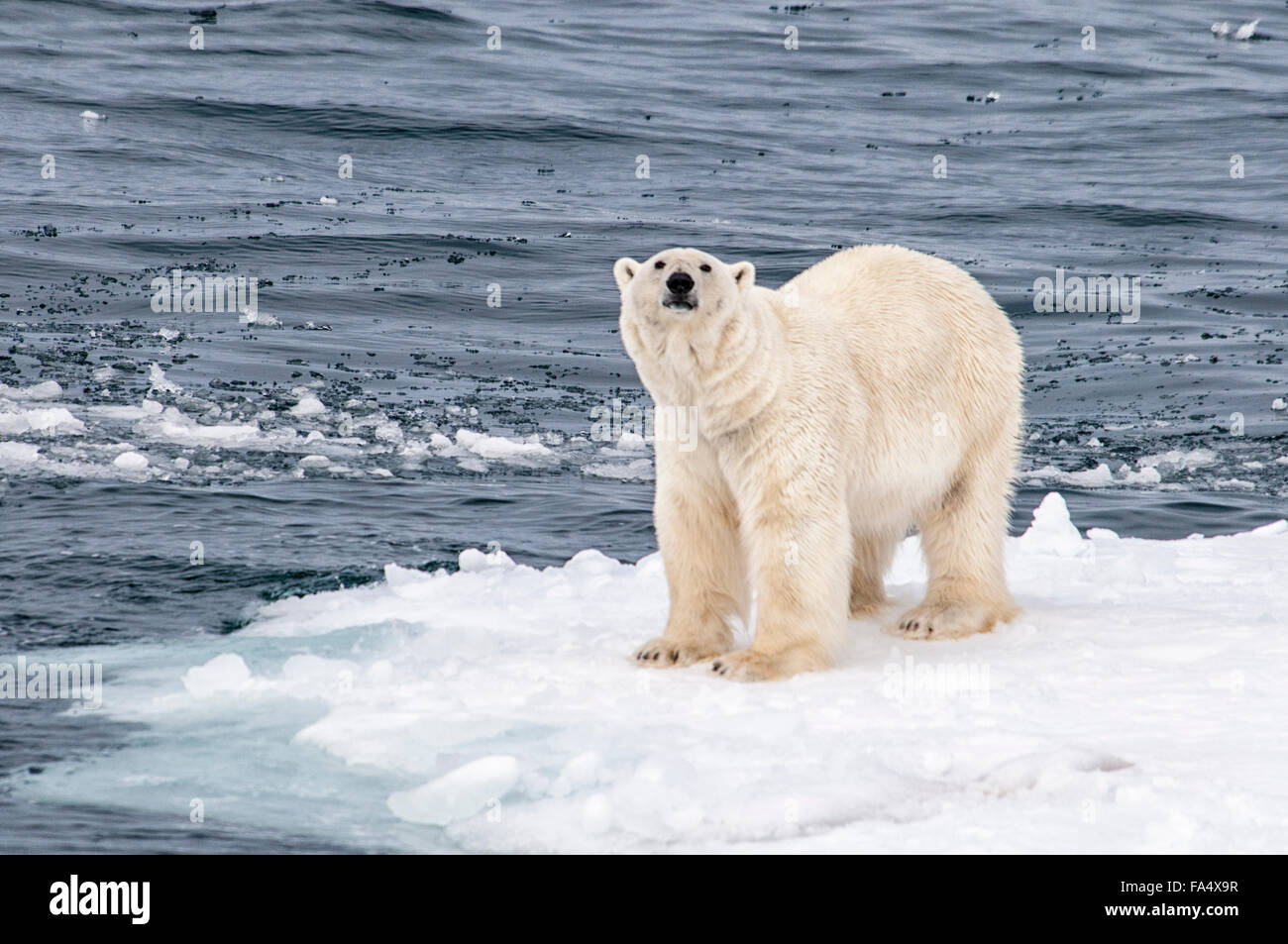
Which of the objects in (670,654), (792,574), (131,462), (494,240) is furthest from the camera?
(494,240)

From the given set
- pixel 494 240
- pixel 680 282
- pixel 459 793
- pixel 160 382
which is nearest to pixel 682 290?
pixel 680 282

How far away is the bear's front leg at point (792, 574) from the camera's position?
466cm

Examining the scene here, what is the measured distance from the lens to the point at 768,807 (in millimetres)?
3641

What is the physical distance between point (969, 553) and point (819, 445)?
0.93m

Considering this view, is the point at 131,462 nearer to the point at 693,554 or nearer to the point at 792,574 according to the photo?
the point at 693,554

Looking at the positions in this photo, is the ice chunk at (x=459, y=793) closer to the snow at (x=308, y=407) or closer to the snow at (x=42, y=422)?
the snow at (x=42, y=422)

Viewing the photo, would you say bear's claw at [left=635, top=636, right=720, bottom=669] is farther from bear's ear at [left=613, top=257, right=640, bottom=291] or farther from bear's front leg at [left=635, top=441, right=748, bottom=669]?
bear's ear at [left=613, top=257, right=640, bottom=291]

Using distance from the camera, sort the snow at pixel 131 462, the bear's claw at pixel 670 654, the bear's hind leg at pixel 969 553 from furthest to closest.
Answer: the snow at pixel 131 462 → the bear's hind leg at pixel 969 553 → the bear's claw at pixel 670 654

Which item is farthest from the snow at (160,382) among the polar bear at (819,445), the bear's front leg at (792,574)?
the bear's front leg at (792,574)

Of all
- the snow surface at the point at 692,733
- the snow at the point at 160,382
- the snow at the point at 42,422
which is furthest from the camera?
the snow at the point at 160,382

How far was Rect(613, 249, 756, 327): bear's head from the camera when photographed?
14.5ft

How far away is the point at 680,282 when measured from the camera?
439cm

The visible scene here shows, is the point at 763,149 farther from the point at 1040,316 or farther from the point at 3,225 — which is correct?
the point at 3,225

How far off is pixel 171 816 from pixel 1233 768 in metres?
2.52
